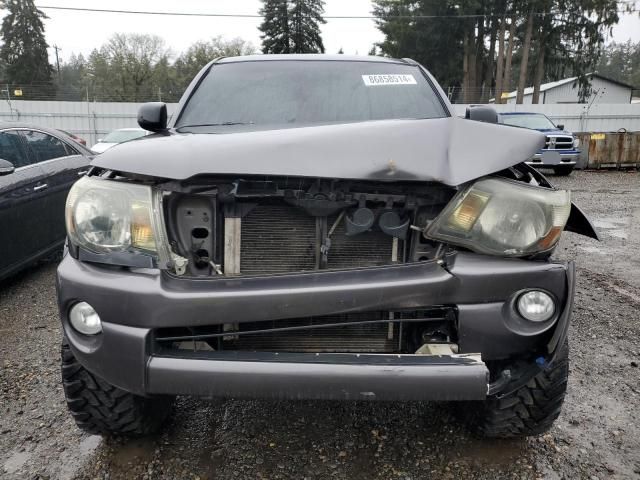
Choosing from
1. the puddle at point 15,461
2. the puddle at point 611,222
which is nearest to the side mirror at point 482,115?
the puddle at point 15,461

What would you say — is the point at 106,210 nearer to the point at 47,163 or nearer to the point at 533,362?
the point at 533,362

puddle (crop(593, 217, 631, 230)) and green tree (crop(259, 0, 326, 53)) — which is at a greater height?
green tree (crop(259, 0, 326, 53))

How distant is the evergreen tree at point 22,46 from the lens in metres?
53.0

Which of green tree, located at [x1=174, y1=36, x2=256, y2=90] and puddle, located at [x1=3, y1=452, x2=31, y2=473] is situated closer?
puddle, located at [x1=3, y1=452, x2=31, y2=473]

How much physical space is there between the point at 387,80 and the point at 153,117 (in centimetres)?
141

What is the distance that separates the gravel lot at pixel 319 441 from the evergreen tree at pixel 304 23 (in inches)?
1953

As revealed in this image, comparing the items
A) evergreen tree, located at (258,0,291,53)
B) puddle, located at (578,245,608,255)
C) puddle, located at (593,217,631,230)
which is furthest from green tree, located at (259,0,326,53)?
puddle, located at (578,245,608,255)

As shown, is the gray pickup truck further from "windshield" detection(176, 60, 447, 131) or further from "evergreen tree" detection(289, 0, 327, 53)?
"evergreen tree" detection(289, 0, 327, 53)

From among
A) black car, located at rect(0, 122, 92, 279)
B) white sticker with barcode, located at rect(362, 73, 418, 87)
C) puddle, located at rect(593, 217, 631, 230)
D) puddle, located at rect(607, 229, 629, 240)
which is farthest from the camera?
puddle, located at rect(593, 217, 631, 230)

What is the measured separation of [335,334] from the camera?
1.98 m

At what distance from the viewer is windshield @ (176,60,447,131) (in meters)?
2.94

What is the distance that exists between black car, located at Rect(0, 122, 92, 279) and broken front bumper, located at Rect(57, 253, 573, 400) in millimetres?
2857

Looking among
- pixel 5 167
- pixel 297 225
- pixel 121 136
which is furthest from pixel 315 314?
pixel 121 136

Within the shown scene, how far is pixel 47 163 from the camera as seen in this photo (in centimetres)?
488
